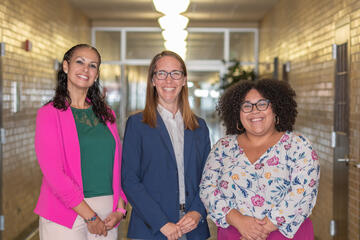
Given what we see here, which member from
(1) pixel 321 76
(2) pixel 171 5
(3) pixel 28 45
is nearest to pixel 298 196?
(1) pixel 321 76

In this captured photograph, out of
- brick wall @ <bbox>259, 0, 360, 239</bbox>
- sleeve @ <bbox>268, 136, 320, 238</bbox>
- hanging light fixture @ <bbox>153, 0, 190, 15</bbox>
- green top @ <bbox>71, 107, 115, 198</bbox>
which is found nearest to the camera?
sleeve @ <bbox>268, 136, 320, 238</bbox>

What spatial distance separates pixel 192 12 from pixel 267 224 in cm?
689

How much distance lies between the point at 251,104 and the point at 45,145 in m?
1.02

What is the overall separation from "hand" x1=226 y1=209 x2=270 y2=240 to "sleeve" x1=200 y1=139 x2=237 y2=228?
5 centimetres

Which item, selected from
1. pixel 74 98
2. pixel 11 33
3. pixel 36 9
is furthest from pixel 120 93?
pixel 74 98

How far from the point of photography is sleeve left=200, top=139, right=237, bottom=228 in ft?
6.51

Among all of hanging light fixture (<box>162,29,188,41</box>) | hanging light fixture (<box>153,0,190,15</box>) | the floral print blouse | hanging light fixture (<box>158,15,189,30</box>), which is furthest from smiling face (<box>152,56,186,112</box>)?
hanging light fixture (<box>162,29,188,41</box>)

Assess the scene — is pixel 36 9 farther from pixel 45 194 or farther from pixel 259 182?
pixel 259 182

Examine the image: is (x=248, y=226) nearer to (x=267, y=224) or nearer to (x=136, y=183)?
(x=267, y=224)

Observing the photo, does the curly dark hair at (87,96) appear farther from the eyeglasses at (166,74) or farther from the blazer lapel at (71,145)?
the eyeglasses at (166,74)

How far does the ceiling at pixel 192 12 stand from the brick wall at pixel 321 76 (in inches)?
49.5

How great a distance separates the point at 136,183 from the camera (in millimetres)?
2066

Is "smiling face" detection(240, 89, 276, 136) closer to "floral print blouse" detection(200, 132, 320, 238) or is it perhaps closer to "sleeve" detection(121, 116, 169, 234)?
"floral print blouse" detection(200, 132, 320, 238)

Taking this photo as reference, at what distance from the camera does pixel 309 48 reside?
5207 mm
